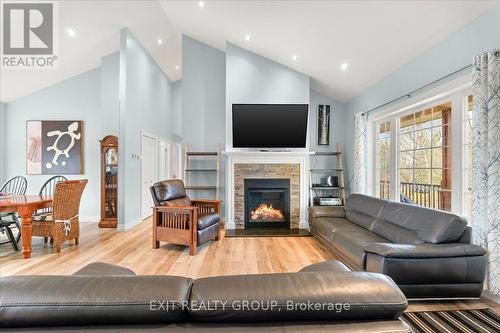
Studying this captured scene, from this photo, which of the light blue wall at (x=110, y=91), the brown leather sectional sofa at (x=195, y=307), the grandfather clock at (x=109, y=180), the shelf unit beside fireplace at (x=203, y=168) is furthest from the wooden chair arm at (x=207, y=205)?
the brown leather sectional sofa at (x=195, y=307)

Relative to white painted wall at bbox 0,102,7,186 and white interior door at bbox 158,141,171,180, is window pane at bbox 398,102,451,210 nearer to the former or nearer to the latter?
white interior door at bbox 158,141,171,180

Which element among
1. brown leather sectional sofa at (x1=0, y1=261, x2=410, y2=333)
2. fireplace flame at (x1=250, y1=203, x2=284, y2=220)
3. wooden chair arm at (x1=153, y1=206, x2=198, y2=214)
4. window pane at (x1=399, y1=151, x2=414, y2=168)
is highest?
window pane at (x1=399, y1=151, x2=414, y2=168)

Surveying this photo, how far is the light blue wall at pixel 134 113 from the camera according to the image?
16.1 feet

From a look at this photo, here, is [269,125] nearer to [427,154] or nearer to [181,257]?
[427,154]

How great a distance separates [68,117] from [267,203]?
4.87 metres

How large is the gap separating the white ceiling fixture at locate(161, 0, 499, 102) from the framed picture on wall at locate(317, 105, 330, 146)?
0.42m

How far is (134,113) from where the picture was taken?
5.29 m

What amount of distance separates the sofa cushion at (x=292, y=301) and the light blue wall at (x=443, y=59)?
276 centimetres

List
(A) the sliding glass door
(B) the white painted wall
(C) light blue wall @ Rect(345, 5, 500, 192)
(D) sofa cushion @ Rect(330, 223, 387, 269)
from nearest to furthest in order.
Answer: (C) light blue wall @ Rect(345, 5, 500, 192), (D) sofa cushion @ Rect(330, 223, 387, 269), (A) the sliding glass door, (B) the white painted wall

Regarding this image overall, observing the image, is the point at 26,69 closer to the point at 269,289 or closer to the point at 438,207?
the point at 269,289

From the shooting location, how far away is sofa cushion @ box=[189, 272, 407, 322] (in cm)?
80

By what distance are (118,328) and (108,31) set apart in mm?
5574

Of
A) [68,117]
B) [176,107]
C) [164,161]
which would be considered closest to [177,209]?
[164,161]

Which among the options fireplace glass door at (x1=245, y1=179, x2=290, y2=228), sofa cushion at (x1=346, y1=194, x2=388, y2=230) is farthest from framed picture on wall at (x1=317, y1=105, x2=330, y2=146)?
sofa cushion at (x1=346, y1=194, x2=388, y2=230)
